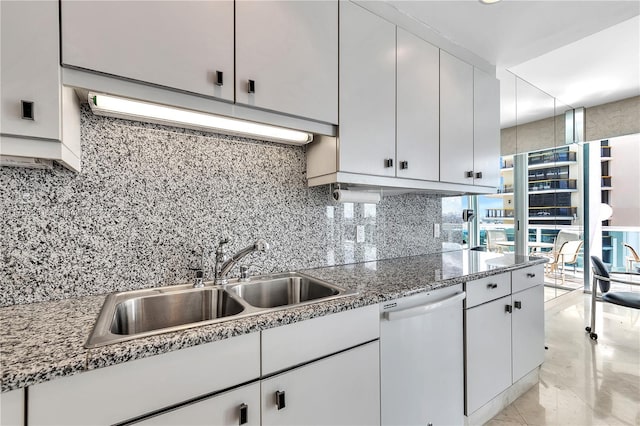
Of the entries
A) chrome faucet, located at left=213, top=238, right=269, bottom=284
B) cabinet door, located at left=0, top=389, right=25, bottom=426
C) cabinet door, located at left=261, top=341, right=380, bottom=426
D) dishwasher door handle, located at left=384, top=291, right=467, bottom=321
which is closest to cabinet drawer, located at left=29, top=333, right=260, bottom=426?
cabinet door, located at left=0, top=389, right=25, bottom=426

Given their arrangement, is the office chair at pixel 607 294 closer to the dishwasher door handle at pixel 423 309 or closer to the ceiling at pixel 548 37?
the ceiling at pixel 548 37

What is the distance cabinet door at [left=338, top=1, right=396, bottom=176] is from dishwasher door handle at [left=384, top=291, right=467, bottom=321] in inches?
29.0

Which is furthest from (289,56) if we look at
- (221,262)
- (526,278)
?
(526,278)

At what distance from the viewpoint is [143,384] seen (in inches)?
31.5

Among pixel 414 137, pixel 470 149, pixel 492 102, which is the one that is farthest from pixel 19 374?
pixel 492 102

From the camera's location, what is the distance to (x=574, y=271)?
4594 mm

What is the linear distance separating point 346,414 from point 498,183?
2118mm

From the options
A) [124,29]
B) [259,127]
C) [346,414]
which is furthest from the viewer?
[259,127]

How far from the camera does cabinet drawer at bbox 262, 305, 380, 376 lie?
1.00 meters

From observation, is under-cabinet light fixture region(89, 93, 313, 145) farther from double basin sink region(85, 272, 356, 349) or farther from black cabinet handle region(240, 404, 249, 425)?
black cabinet handle region(240, 404, 249, 425)

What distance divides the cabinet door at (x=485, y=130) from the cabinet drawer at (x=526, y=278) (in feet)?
2.25

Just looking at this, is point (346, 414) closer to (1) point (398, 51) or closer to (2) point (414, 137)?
(2) point (414, 137)

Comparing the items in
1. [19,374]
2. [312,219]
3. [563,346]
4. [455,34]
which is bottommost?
[563,346]

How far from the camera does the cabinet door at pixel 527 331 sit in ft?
6.53
